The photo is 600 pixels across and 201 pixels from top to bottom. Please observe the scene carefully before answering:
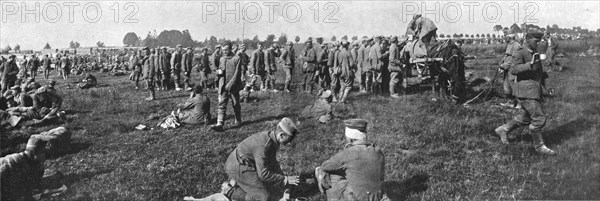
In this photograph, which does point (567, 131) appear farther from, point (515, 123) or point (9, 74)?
point (9, 74)

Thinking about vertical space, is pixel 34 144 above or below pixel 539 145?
above

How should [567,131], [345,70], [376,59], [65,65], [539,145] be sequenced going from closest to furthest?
[539,145] → [567,131] → [345,70] → [376,59] → [65,65]

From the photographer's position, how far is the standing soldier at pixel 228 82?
10.2 meters

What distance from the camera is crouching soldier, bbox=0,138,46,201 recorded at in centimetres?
565

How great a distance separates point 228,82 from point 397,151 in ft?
15.0

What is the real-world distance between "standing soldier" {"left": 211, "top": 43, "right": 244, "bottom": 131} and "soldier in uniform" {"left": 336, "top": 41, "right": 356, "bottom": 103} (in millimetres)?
3977

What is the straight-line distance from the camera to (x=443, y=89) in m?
12.9

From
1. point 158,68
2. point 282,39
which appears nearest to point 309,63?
point 158,68

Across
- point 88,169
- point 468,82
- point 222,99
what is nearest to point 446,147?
point 222,99

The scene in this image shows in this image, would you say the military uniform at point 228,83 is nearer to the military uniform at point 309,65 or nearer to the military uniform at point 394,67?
the military uniform at point 394,67

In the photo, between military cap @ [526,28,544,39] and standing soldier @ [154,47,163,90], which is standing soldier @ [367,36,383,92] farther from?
standing soldier @ [154,47,163,90]

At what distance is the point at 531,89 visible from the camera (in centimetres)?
721

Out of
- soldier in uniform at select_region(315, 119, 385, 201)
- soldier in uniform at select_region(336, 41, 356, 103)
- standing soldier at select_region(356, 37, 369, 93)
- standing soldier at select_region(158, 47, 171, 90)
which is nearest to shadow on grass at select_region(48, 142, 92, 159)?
soldier in uniform at select_region(315, 119, 385, 201)

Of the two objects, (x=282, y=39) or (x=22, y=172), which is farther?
(x=282, y=39)
